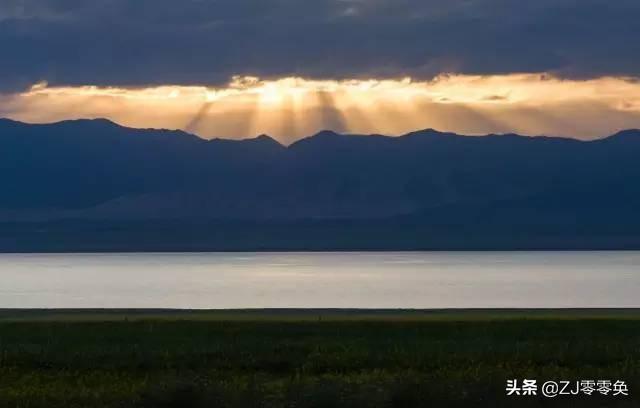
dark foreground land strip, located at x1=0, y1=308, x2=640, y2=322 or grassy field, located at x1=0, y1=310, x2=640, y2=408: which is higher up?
dark foreground land strip, located at x1=0, y1=308, x2=640, y2=322

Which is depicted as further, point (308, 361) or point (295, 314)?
point (295, 314)

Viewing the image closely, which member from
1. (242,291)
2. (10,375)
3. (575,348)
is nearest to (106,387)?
(10,375)

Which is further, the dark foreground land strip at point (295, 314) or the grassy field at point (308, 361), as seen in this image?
the dark foreground land strip at point (295, 314)

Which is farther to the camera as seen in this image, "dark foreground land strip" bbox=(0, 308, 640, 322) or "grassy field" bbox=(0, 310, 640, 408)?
"dark foreground land strip" bbox=(0, 308, 640, 322)

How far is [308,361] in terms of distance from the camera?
33.3 metres

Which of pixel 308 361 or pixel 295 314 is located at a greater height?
pixel 295 314

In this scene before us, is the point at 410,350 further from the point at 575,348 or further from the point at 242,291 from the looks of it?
the point at 242,291

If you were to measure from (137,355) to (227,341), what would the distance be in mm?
5446

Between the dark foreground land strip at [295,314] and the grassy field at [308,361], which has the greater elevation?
the dark foreground land strip at [295,314]

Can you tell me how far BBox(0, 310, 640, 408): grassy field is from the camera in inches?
977

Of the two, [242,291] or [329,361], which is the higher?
[242,291]

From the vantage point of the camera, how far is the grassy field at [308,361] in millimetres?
24812

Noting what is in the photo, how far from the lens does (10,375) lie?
31.4 metres

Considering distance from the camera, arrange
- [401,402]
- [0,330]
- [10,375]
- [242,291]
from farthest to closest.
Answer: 1. [242,291]
2. [0,330]
3. [10,375]
4. [401,402]
